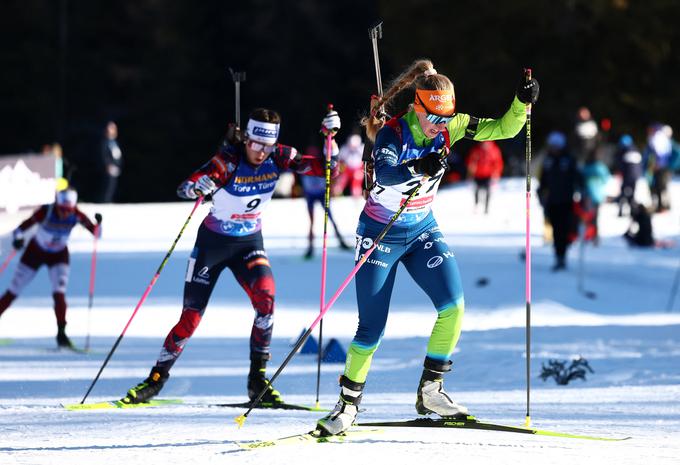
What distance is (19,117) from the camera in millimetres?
42531

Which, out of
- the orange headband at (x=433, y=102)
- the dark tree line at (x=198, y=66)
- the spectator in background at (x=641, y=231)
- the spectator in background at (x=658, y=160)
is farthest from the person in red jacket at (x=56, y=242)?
the dark tree line at (x=198, y=66)

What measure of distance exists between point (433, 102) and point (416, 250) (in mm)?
769

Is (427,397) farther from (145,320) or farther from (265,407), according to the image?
(145,320)

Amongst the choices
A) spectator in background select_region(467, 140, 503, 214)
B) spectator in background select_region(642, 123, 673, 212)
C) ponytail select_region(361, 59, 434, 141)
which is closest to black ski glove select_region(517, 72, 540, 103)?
ponytail select_region(361, 59, 434, 141)

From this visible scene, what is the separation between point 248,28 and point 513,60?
425 inches

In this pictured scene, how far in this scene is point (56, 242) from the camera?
12.4 metres

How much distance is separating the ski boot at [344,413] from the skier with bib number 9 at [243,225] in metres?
1.55

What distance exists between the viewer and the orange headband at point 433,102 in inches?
269

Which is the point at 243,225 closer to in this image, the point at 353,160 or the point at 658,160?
the point at 658,160

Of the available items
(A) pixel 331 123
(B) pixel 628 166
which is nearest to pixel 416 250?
(A) pixel 331 123

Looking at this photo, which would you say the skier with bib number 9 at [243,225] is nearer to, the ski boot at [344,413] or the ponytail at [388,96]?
A: the ponytail at [388,96]

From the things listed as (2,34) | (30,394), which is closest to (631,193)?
(30,394)

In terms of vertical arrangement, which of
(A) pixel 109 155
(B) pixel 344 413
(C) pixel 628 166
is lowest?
(B) pixel 344 413

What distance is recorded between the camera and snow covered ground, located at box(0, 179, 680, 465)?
6660 mm
